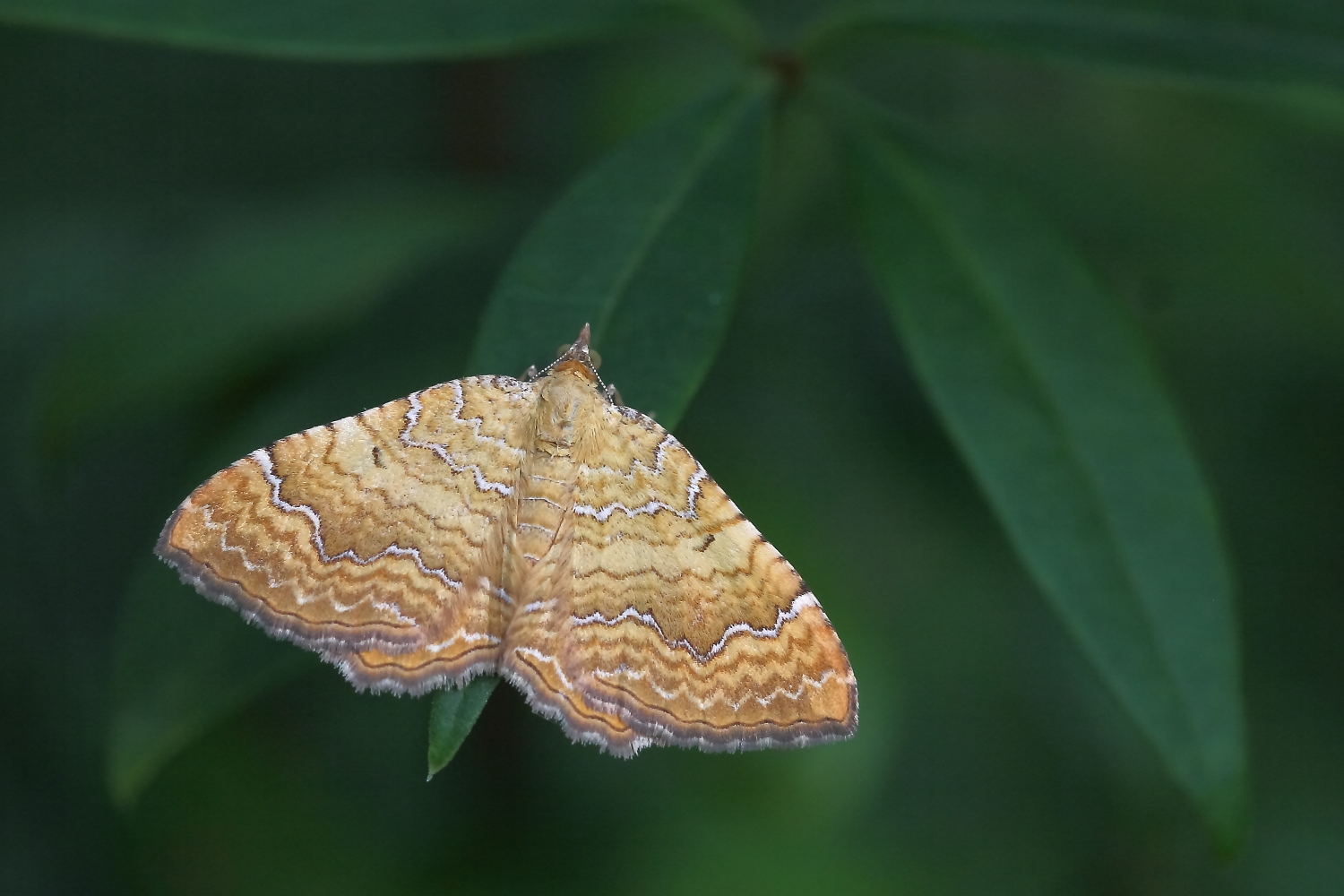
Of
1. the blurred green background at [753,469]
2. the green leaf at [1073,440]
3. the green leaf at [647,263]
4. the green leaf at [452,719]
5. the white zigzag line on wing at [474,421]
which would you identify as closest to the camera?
the green leaf at [452,719]

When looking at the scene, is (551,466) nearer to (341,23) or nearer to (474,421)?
(474,421)

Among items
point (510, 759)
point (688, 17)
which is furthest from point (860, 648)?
point (688, 17)

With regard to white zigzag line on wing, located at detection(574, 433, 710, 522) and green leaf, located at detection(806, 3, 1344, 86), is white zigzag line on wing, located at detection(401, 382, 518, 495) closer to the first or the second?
white zigzag line on wing, located at detection(574, 433, 710, 522)

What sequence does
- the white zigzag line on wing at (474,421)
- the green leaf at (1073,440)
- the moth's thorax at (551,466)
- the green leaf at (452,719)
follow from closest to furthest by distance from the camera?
the green leaf at (452,719)
the green leaf at (1073,440)
the moth's thorax at (551,466)
the white zigzag line on wing at (474,421)

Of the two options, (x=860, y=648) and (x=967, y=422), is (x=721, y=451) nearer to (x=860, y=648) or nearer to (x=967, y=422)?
(x=860, y=648)

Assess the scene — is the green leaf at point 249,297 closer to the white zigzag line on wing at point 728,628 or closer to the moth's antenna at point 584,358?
the moth's antenna at point 584,358

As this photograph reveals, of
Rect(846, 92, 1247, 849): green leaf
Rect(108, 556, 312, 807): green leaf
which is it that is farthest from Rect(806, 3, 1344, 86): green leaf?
Rect(108, 556, 312, 807): green leaf

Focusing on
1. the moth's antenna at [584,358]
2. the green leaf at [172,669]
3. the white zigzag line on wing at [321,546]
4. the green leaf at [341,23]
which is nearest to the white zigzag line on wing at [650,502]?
the moth's antenna at [584,358]
